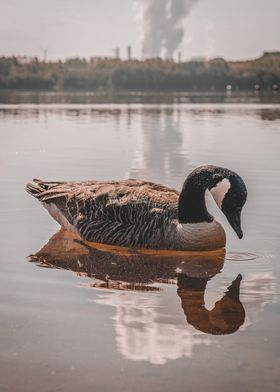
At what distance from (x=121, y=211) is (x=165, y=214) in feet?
1.99

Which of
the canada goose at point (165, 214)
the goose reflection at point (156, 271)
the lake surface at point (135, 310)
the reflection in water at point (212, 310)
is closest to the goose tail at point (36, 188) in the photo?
the lake surface at point (135, 310)

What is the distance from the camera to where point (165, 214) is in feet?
36.2

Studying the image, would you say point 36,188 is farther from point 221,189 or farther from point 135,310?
point 135,310

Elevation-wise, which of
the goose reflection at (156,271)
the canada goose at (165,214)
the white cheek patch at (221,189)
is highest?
the white cheek patch at (221,189)

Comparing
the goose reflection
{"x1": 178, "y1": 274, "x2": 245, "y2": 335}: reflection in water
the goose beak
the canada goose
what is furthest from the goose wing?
{"x1": 178, "y1": 274, "x2": 245, "y2": 335}: reflection in water

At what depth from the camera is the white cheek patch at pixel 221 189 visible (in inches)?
414

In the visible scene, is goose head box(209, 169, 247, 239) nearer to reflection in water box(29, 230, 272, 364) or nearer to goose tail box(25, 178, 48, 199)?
reflection in water box(29, 230, 272, 364)

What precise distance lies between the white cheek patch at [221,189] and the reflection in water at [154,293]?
780mm

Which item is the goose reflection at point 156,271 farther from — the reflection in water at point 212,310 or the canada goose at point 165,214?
the canada goose at point 165,214

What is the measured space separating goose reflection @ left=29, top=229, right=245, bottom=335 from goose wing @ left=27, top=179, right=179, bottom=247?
232 mm

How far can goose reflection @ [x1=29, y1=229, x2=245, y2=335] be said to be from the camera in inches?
305

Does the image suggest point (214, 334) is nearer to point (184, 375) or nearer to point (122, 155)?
point (184, 375)

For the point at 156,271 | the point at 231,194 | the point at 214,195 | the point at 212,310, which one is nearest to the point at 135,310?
the point at 212,310

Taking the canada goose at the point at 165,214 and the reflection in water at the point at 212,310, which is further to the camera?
the canada goose at the point at 165,214
